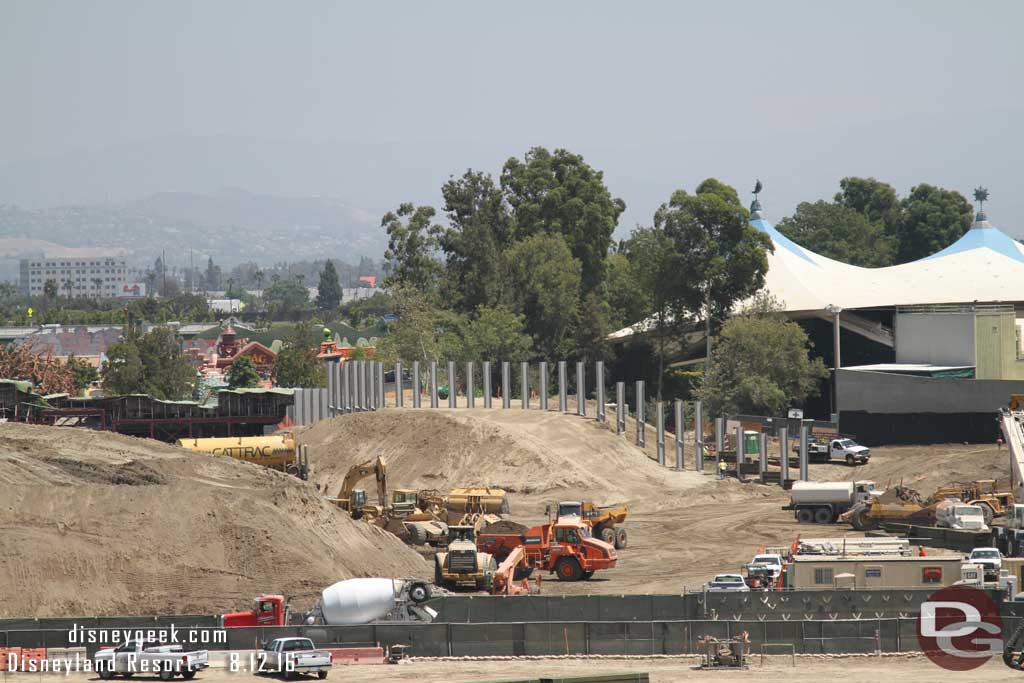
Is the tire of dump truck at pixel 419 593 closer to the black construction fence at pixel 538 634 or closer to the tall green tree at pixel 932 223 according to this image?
the black construction fence at pixel 538 634

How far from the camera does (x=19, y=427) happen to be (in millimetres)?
49156

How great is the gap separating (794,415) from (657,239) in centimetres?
2062

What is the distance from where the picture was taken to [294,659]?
29.8 metres

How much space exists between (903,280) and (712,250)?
18.0 meters

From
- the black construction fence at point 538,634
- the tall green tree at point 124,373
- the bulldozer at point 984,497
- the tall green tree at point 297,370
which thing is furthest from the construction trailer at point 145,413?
the black construction fence at point 538,634

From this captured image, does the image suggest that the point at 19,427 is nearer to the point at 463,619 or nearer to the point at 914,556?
the point at 463,619

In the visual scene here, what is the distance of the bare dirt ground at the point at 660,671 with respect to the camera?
97.6ft

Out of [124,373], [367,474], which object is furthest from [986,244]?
[367,474]

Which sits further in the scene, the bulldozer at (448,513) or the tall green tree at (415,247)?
the tall green tree at (415,247)

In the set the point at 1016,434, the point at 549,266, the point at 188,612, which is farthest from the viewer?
the point at 549,266

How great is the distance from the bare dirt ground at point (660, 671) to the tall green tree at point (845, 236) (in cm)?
13122

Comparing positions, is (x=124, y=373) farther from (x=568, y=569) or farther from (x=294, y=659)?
(x=294, y=659)

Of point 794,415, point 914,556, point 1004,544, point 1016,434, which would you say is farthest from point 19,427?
point 794,415

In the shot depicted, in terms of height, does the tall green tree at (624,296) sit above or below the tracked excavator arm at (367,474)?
above
